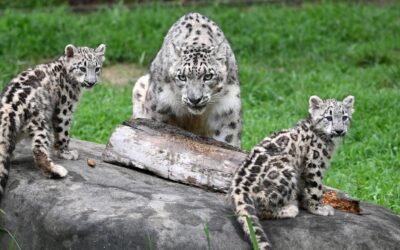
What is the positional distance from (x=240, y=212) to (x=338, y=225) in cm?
85

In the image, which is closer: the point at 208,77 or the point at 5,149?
the point at 5,149

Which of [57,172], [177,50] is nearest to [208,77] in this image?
[177,50]

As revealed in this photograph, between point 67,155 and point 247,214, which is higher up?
point 247,214

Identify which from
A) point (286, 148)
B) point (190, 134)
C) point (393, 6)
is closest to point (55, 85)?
point (190, 134)

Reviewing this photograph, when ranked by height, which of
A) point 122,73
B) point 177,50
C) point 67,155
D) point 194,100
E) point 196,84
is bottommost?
point 122,73

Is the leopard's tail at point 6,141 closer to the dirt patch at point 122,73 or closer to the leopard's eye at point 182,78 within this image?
the leopard's eye at point 182,78

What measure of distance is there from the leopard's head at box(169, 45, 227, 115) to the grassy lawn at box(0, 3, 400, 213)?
214cm

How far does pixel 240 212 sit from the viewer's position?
22.9 feet

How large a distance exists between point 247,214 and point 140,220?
31.0 inches

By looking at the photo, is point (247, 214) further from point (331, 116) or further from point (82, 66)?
point (82, 66)

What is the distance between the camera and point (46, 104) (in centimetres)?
824

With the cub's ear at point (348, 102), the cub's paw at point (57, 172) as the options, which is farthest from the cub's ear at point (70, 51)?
the cub's ear at point (348, 102)

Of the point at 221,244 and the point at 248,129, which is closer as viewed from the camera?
the point at 221,244

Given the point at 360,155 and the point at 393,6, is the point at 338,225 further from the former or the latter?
the point at 393,6
